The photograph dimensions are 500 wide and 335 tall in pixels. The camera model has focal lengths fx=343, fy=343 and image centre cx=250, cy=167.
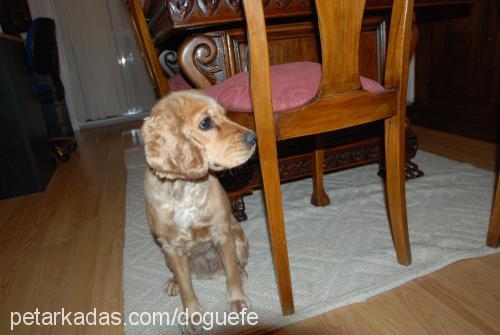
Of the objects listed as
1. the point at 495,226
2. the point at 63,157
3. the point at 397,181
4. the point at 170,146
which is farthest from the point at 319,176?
the point at 63,157

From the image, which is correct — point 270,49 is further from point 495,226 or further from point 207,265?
point 495,226

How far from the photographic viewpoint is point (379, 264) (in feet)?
4.59

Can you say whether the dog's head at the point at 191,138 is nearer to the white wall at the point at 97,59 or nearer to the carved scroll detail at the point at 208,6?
the carved scroll detail at the point at 208,6

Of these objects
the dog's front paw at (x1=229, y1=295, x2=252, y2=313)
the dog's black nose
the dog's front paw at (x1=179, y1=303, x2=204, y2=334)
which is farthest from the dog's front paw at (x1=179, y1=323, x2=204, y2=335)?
the dog's black nose

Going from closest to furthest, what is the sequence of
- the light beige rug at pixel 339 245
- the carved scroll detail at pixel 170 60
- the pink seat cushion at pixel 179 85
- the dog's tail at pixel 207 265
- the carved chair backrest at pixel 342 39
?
1. the carved chair backrest at pixel 342 39
2. the light beige rug at pixel 339 245
3. the dog's tail at pixel 207 265
4. the pink seat cushion at pixel 179 85
5. the carved scroll detail at pixel 170 60

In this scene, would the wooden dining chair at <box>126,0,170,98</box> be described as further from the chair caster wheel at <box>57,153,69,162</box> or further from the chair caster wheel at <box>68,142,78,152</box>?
the chair caster wheel at <box>68,142,78,152</box>

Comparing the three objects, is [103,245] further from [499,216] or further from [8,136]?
[499,216]

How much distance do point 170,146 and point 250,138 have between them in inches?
10.0

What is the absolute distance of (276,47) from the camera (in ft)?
6.09

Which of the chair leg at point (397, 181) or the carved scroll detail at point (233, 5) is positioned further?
the carved scroll detail at point (233, 5)

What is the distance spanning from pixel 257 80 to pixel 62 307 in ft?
3.90

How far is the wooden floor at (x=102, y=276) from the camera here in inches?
43.9

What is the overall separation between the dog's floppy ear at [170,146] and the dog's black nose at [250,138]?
156 mm

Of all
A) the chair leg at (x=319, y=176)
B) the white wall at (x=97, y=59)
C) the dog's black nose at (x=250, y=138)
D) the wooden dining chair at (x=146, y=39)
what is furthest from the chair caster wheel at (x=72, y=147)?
the dog's black nose at (x=250, y=138)
